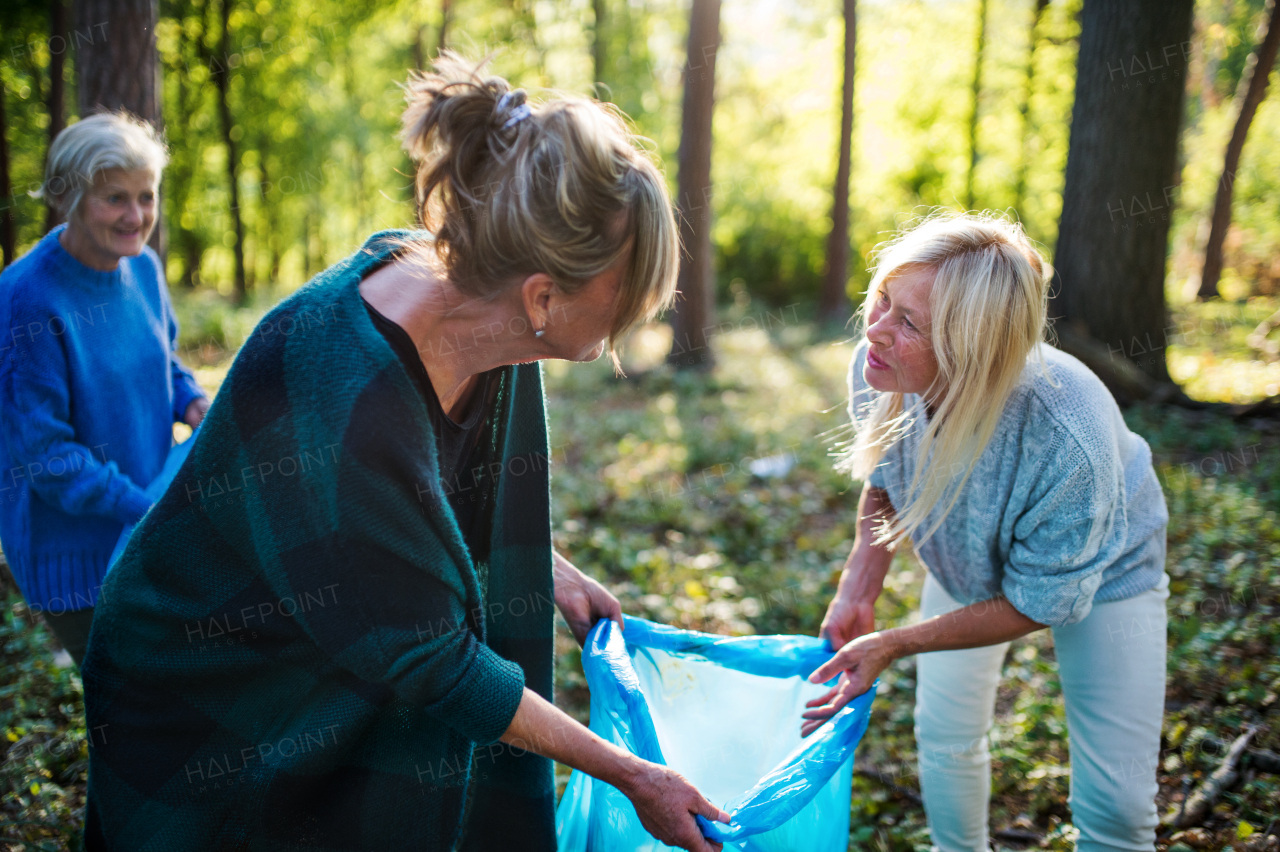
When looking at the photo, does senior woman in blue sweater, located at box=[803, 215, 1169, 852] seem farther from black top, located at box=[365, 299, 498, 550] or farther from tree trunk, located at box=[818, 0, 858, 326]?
tree trunk, located at box=[818, 0, 858, 326]

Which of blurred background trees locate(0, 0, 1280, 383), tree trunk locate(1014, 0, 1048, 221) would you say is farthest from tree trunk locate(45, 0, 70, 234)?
tree trunk locate(1014, 0, 1048, 221)

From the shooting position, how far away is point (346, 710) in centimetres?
145

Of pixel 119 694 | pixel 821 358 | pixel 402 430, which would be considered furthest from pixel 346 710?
pixel 821 358

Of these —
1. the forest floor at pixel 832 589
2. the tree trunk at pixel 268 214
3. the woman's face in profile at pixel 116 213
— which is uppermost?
the tree trunk at pixel 268 214

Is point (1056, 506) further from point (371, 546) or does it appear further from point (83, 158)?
point (83, 158)

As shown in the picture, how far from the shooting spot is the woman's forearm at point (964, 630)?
1856 millimetres

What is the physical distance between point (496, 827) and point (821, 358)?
1012 cm

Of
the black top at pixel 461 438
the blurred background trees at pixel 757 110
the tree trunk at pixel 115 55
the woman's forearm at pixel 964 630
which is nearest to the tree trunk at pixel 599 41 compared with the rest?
the blurred background trees at pixel 757 110

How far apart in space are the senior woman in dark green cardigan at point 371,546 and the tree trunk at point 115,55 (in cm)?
326

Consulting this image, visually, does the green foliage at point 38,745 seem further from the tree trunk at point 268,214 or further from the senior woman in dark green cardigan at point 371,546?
the tree trunk at point 268,214

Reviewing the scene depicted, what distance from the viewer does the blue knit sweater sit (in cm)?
219

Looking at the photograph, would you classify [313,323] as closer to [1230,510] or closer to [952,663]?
[952,663]

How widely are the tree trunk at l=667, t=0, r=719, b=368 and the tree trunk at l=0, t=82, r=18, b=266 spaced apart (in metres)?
7.39

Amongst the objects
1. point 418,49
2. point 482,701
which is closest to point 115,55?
point 482,701
